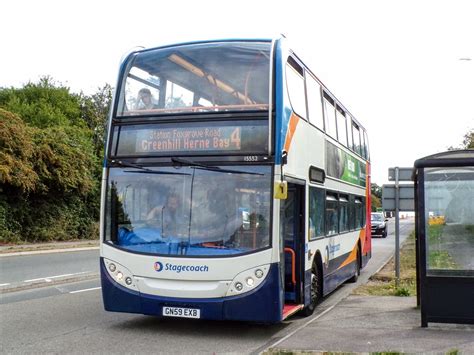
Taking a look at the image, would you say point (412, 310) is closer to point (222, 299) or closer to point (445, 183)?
point (445, 183)

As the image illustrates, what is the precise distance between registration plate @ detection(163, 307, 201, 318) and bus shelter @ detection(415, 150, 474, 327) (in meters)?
3.38

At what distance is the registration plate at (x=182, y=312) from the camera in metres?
8.06

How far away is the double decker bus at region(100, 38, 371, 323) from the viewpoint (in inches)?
316

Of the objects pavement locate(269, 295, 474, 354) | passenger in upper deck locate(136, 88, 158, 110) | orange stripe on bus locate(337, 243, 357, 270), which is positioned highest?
passenger in upper deck locate(136, 88, 158, 110)

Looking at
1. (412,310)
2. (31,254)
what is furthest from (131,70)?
(31,254)

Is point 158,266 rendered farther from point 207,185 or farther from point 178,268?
point 207,185

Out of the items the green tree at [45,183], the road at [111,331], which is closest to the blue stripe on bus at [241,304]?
the road at [111,331]

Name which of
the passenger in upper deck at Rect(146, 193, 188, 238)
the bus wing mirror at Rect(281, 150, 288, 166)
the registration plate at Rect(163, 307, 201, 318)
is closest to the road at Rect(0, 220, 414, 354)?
the registration plate at Rect(163, 307, 201, 318)

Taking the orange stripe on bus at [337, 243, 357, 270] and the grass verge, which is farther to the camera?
the orange stripe on bus at [337, 243, 357, 270]

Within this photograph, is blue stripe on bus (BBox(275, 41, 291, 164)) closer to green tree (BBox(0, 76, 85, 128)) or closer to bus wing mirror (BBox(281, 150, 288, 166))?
bus wing mirror (BBox(281, 150, 288, 166))

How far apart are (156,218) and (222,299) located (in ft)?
4.77

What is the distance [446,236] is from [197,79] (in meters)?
4.43

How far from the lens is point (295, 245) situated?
9.60m

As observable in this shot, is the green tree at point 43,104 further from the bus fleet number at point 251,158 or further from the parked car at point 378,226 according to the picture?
the bus fleet number at point 251,158
